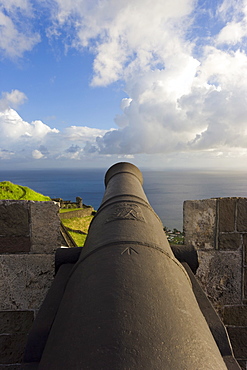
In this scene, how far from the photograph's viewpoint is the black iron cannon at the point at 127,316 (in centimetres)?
94

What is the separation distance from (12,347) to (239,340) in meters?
2.55

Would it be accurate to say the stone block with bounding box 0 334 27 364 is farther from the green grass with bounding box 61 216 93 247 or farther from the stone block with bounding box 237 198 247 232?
the green grass with bounding box 61 216 93 247

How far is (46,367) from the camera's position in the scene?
1.04 meters

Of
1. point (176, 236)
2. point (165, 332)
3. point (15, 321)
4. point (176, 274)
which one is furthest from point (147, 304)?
point (176, 236)

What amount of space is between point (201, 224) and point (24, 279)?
2158mm

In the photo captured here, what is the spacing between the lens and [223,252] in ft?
10.4

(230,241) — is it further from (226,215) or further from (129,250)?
(129,250)

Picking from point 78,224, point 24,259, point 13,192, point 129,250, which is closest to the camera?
point 129,250

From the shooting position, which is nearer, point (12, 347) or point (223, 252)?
point (12, 347)

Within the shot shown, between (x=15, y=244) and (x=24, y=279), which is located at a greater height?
(x=15, y=244)

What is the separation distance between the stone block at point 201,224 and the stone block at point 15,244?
72.9 inches

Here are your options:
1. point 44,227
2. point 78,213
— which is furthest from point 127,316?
point 78,213

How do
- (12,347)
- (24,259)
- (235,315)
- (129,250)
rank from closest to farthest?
(129,250) < (12,347) < (24,259) < (235,315)

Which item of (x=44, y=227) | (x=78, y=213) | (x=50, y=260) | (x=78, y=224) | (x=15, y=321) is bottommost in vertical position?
(x=15, y=321)
